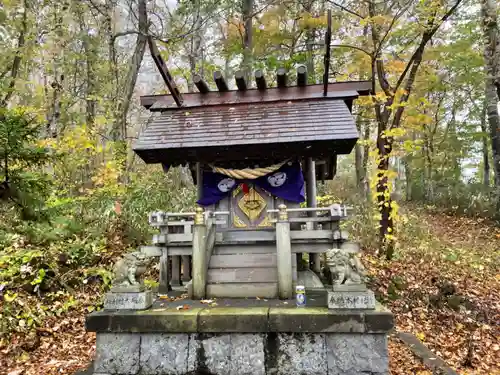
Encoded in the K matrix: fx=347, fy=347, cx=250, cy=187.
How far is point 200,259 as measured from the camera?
21.3 feet

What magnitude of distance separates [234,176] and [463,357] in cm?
591

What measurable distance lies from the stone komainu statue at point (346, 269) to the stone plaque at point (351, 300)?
0.59 feet

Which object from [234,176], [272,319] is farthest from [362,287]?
[234,176]

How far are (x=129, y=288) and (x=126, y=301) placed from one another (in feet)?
0.69

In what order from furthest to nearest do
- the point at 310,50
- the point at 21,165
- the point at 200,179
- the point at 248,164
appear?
the point at 310,50 → the point at 200,179 → the point at 248,164 → the point at 21,165

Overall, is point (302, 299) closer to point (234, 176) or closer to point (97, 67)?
point (234, 176)

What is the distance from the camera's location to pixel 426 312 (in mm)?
8688

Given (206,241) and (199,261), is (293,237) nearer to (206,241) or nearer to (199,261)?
(206,241)

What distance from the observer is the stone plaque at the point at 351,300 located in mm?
5328

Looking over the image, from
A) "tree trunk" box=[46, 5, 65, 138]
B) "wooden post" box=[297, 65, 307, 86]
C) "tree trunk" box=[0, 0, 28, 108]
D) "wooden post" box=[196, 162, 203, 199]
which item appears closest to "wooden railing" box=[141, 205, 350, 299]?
"wooden post" box=[196, 162, 203, 199]

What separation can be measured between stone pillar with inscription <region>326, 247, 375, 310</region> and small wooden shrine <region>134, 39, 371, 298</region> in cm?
106

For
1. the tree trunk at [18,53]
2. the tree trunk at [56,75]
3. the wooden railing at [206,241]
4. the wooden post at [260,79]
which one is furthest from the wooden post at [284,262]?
the tree trunk at [56,75]

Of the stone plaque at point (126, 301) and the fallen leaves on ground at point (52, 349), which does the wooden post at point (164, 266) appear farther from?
the fallen leaves on ground at point (52, 349)

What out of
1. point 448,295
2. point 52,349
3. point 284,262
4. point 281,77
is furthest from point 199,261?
point 448,295
